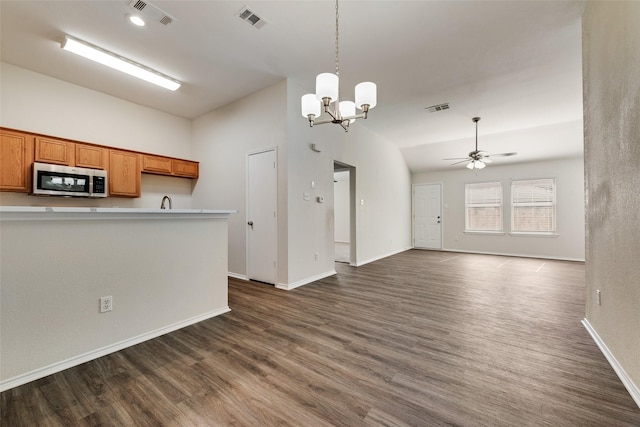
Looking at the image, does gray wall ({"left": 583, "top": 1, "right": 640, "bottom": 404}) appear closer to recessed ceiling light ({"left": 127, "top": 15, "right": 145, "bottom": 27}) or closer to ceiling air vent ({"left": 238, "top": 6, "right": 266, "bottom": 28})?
ceiling air vent ({"left": 238, "top": 6, "right": 266, "bottom": 28})

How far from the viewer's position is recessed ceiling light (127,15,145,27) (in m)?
2.59

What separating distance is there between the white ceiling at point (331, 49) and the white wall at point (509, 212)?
89.8 inches

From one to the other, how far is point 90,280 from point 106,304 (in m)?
0.24

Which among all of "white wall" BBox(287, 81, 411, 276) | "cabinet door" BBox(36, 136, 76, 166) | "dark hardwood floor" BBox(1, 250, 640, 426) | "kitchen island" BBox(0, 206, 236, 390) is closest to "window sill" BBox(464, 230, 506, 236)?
"white wall" BBox(287, 81, 411, 276)

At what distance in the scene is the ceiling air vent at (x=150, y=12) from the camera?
2439 mm

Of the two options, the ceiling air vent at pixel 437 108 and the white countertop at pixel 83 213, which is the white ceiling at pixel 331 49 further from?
the white countertop at pixel 83 213

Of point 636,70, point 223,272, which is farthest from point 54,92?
point 636,70

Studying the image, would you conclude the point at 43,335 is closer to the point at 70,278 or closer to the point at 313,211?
the point at 70,278

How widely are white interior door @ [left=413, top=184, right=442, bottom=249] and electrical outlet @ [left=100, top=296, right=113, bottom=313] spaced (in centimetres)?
819

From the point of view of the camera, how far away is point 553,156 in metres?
6.46

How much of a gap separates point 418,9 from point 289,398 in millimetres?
3410

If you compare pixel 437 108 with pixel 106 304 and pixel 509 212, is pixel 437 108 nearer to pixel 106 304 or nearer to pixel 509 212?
pixel 509 212

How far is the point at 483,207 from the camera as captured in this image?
7582 mm

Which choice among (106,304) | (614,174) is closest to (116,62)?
(106,304)
